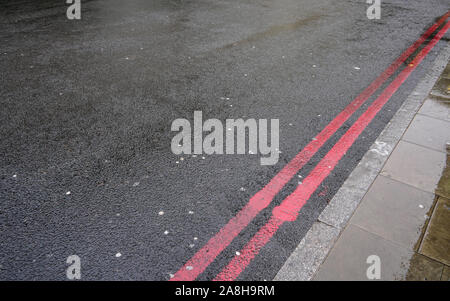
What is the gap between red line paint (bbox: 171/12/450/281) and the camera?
2.22 metres

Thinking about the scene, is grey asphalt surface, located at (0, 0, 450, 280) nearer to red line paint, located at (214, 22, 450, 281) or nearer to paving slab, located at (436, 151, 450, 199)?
red line paint, located at (214, 22, 450, 281)

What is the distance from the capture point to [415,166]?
320cm

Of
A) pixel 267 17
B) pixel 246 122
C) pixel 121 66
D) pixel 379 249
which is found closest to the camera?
pixel 379 249

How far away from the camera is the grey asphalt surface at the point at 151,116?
2.36m

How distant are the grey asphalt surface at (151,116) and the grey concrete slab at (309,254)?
0.07 meters

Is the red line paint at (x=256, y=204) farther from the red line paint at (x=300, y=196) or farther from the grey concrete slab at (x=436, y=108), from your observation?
the grey concrete slab at (x=436, y=108)

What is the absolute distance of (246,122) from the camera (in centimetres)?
385

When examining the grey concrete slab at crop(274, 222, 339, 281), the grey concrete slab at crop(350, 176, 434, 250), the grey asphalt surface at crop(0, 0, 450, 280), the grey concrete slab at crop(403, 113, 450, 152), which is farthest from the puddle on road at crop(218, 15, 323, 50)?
the grey concrete slab at crop(274, 222, 339, 281)

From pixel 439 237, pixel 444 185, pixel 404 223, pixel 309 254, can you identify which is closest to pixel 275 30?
pixel 444 185

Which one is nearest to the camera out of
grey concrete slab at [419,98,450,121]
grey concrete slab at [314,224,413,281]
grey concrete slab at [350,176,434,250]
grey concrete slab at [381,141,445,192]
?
grey concrete slab at [314,224,413,281]

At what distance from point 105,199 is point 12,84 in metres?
3.30

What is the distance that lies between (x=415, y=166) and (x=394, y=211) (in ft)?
2.81
